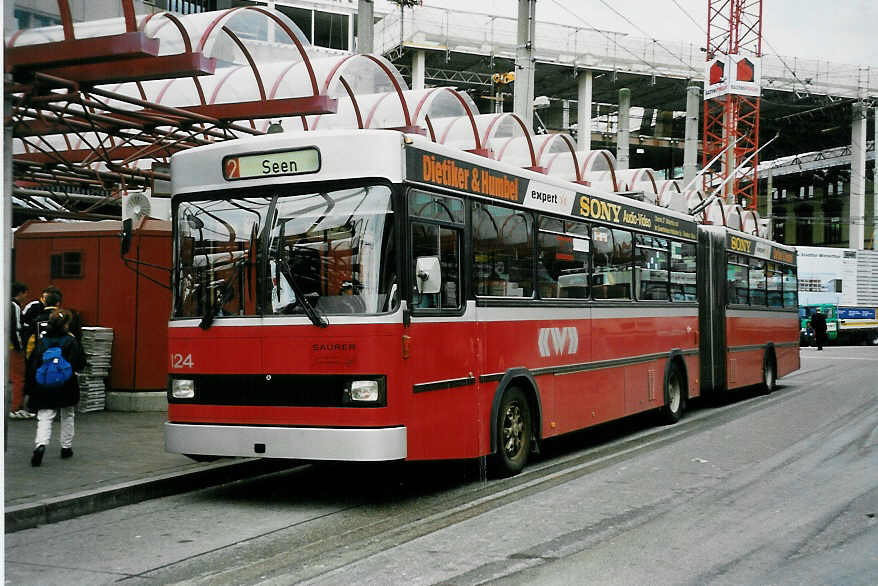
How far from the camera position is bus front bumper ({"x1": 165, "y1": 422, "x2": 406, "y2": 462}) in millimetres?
7617

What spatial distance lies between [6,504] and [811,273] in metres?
48.5

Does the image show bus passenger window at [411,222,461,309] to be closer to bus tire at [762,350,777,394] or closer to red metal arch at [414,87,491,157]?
red metal arch at [414,87,491,157]

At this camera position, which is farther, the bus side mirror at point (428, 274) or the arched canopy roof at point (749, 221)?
the arched canopy roof at point (749, 221)

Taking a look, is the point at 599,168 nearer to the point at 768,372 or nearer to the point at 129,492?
the point at 768,372

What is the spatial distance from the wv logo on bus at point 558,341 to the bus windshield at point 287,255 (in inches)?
115

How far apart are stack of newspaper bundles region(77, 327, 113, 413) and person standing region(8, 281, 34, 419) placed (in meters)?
0.76

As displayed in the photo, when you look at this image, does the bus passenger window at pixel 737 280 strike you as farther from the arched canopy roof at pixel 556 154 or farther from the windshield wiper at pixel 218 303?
the windshield wiper at pixel 218 303

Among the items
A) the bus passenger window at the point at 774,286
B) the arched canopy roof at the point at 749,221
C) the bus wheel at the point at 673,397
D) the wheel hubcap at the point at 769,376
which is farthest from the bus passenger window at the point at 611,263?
the arched canopy roof at the point at 749,221

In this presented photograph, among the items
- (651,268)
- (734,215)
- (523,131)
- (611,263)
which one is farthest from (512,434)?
(734,215)

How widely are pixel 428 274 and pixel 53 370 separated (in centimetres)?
426

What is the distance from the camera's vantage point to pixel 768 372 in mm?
19719

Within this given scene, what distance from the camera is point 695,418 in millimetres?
15398

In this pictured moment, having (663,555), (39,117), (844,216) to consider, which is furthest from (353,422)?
(844,216)

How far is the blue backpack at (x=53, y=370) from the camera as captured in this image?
964 cm
